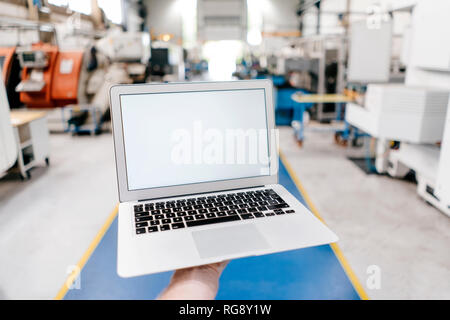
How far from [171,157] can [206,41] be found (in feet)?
49.0

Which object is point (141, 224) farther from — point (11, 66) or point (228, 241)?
point (11, 66)

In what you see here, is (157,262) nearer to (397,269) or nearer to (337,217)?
(397,269)

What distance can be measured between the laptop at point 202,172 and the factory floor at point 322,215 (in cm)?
120

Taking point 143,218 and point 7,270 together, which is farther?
point 7,270

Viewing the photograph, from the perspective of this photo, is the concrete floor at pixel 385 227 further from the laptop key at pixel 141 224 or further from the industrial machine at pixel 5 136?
the industrial machine at pixel 5 136

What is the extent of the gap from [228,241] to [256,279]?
257 millimetres

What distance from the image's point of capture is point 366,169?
3627mm

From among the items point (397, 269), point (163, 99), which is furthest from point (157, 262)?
point (397, 269)

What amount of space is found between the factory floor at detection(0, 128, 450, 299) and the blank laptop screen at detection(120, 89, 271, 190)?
125 cm

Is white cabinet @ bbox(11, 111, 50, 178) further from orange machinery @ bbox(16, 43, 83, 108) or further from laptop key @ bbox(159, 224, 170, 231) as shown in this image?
laptop key @ bbox(159, 224, 170, 231)

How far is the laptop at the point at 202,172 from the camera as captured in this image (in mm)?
752

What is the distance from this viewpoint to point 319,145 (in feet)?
15.3

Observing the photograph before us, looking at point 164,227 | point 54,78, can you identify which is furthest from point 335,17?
point 164,227

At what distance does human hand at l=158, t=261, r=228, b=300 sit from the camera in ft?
2.22
